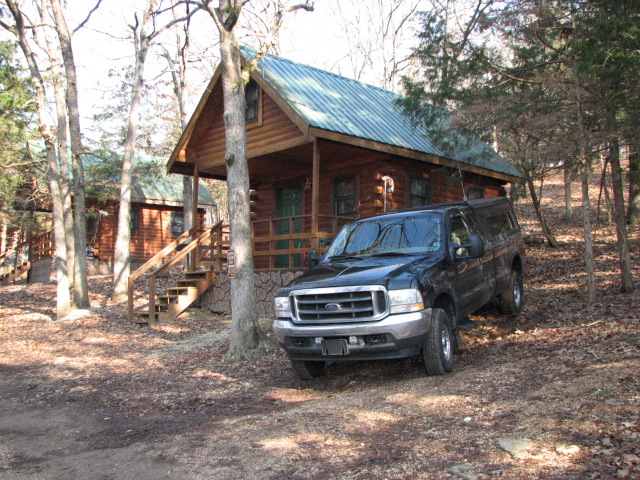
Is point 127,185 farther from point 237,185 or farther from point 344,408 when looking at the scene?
point 344,408

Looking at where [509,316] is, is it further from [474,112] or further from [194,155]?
[194,155]

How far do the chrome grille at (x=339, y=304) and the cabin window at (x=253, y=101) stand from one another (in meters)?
9.05

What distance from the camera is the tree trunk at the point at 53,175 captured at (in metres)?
15.6

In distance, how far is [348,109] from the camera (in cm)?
1472

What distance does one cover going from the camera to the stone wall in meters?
13.1

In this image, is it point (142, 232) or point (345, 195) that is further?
point (142, 232)

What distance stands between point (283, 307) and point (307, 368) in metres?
0.98

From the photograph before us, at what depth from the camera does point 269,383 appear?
8023 millimetres

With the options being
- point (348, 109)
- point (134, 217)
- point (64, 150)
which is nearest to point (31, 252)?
point (134, 217)

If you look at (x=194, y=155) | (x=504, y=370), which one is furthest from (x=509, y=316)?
(x=194, y=155)

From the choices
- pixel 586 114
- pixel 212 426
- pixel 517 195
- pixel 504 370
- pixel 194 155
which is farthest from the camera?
pixel 194 155

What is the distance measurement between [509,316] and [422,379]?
13.7ft

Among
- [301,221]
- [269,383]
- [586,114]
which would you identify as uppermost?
[586,114]

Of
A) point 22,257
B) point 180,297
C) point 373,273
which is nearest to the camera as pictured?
point 373,273
